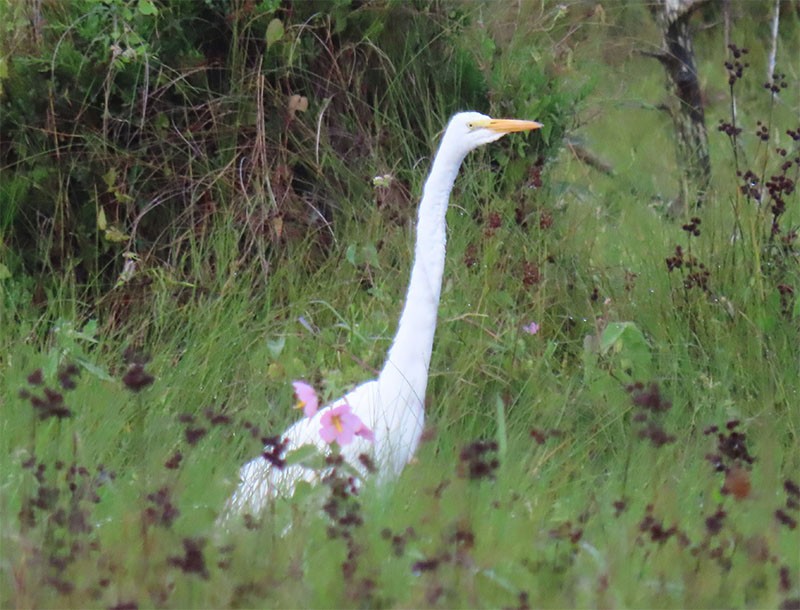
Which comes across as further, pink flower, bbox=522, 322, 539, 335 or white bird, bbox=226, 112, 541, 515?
pink flower, bbox=522, 322, 539, 335

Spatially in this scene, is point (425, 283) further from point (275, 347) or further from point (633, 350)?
point (633, 350)

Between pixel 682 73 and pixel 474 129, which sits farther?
pixel 682 73

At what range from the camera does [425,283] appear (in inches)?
142

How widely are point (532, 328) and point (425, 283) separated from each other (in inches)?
23.8

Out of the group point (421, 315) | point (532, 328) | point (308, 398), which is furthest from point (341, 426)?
point (532, 328)

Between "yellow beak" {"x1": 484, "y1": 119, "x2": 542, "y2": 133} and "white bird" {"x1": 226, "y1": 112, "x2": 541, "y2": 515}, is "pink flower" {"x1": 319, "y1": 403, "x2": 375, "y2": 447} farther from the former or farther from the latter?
"yellow beak" {"x1": 484, "y1": 119, "x2": 542, "y2": 133}

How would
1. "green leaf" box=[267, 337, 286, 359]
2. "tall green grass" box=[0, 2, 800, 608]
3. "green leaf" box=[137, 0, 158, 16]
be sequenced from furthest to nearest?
"green leaf" box=[137, 0, 158, 16], "green leaf" box=[267, 337, 286, 359], "tall green grass" box=[0, 2, 800, 608]

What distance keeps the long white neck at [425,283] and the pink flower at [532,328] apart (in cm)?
57

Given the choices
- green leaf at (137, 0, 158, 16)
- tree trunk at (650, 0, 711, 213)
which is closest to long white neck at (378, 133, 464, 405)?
green leaf at (137, 0, 158, 16)

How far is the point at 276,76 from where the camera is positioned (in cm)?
495

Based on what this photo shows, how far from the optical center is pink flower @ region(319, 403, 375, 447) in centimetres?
271

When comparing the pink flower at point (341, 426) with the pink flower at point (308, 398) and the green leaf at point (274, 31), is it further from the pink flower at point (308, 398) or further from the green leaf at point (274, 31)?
the green leaf at point (274, 31)

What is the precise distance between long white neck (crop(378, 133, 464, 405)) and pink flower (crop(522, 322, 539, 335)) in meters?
0.57

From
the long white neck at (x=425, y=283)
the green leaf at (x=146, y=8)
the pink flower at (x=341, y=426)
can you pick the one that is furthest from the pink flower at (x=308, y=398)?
the green leaf at (x=146, y=8)
